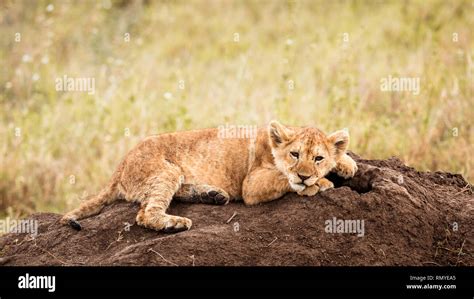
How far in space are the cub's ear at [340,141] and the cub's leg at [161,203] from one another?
4.92 ft

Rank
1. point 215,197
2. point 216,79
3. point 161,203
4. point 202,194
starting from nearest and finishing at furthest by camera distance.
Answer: point 161,203 < point 215,197 < point 202,194 < point 216,79

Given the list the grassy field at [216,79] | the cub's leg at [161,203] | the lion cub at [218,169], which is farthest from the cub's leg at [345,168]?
the grassy field at [216,79]

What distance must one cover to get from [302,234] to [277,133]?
115 cm

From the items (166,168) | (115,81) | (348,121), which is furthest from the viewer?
(115,81)

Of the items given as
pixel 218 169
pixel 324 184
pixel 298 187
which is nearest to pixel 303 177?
pixel 298 187

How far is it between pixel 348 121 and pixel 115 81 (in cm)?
421

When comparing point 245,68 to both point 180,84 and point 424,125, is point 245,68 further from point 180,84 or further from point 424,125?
point 424,125

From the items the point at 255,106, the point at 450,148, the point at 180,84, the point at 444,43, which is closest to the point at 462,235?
the point at 450,148

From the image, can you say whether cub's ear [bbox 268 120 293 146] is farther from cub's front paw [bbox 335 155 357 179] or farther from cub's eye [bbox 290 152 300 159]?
cub's front paw [bbox 335 155 357 179]

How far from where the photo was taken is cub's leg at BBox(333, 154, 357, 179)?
289 inches

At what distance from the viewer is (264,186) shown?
7.36 m

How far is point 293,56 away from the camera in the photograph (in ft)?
47.7

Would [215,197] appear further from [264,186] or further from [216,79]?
[216,79]

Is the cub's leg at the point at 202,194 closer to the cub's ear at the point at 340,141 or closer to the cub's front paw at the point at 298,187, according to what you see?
the cub's front paw at the point at 298,187
